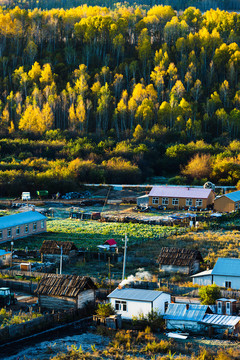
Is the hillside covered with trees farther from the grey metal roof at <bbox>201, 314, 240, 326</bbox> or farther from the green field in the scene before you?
the grey metal roof at <bbox>201, 314, 240, 326</bbox>

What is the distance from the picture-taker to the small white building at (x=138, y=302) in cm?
2169

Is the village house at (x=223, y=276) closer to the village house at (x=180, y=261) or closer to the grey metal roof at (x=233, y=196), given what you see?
the village house at (x=180, y=261)

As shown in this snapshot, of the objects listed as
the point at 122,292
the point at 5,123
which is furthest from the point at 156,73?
the point at 122,292

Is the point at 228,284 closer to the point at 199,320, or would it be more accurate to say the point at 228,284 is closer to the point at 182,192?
the point at 199,320

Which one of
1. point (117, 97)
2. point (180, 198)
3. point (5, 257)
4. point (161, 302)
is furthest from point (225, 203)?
point (117, 97)

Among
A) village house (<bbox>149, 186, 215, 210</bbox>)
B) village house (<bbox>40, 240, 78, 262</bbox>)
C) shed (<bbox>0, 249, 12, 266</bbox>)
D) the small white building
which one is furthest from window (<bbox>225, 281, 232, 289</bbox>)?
village house (<bbox>149, 186, 215, 210</bbox>)

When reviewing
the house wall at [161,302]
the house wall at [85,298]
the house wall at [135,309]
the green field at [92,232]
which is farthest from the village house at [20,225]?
the house wall at [161,302]

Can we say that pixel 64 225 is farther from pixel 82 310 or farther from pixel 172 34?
pixel 172 34

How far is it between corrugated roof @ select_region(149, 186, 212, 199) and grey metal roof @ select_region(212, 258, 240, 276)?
23.5 meters

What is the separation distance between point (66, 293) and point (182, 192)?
98.9 ft

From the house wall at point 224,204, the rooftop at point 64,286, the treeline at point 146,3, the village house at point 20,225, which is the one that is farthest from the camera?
the treeline at point 146,3

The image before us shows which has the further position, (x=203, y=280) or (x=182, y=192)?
(x=182, y=192)

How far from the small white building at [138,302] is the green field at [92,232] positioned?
1210cm

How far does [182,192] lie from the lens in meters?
51.8
